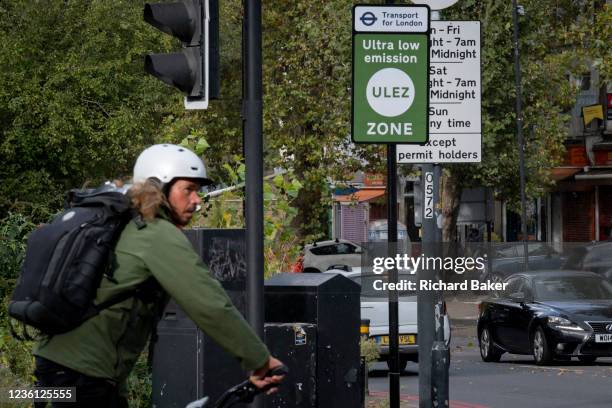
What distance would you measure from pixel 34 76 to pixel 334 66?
686 centimetres

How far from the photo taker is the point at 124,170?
38562mm

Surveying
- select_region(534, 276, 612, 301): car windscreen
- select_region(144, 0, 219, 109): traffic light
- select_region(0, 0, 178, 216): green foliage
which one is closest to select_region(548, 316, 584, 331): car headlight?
select_region(534, 276, 612, 301): car windscreen

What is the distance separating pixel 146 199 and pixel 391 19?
476 cm

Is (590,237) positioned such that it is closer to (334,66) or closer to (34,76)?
(334,66)

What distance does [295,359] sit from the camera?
8.61m

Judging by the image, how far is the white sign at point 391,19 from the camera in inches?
366

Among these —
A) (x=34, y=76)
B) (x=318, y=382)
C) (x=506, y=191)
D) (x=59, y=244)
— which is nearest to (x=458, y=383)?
(x=318, y=382)

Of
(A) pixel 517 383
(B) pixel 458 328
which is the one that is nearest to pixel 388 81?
(A) pixel 517 383

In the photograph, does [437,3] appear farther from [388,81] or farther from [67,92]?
[67,92]

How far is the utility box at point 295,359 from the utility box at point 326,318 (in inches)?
0.8

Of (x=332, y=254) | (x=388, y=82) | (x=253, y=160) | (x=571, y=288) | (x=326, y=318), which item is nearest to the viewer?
(x=253, y=160)

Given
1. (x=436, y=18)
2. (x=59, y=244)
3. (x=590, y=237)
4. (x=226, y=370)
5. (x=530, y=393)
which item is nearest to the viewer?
(x=59, y=244)

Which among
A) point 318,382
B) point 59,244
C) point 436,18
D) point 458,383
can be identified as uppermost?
point 436,18

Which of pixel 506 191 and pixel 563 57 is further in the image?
pixel 506 191
